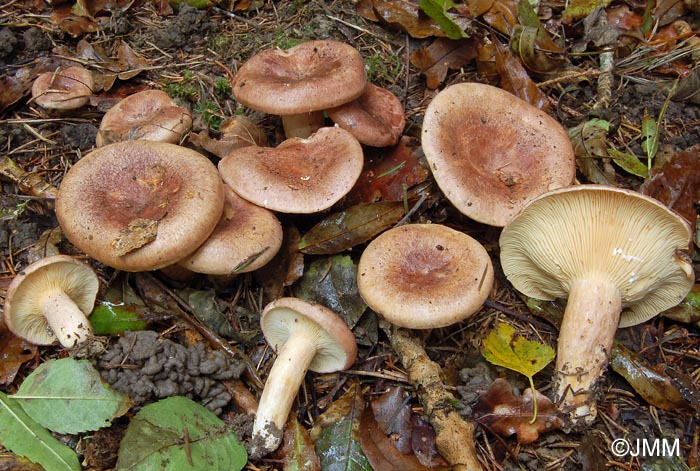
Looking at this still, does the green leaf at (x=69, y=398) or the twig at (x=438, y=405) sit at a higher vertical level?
the green leaf at (x=69, y=398)

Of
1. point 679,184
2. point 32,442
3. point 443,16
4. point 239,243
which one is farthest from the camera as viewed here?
point 443,16

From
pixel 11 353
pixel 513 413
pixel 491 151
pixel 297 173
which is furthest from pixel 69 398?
pixel 491 151

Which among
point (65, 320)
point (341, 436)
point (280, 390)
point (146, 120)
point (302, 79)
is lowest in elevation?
point (341, 436)

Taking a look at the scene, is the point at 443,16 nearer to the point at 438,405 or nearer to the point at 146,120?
the point at 146,120

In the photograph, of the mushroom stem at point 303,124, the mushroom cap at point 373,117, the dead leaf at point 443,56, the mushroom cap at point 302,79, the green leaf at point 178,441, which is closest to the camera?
the green leaf at point 178,441

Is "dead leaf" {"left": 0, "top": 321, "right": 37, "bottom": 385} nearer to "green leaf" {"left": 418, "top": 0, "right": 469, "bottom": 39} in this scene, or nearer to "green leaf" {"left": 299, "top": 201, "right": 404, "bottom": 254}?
"green leaf" {"left": 299, "top": 201, "right": 404, "bottom": 254}

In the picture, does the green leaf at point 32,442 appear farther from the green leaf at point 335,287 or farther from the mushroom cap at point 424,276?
the mushroom cap at point 424,276

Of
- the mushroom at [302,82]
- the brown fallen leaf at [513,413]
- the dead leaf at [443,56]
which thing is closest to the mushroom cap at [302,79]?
the mushroom at [302,82]
